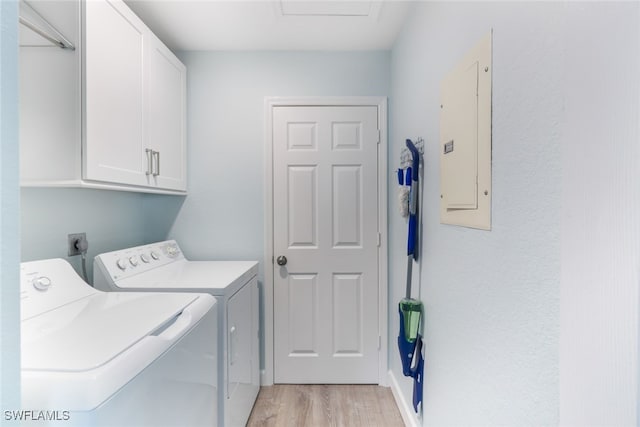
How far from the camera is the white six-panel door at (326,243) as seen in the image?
2420 millimetres

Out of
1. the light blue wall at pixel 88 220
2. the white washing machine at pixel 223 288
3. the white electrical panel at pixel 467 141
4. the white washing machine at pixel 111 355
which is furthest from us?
the white washing machine at pixel 223 288

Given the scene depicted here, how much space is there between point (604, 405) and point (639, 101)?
45 centimetres

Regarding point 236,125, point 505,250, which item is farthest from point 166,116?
point 505,250

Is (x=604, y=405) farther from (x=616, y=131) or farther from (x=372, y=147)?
(x=372, y=147)

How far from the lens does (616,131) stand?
505mm

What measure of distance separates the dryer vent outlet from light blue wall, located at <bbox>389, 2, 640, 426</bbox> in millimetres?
1683

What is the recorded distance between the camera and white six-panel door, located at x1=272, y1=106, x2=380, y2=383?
2420mm

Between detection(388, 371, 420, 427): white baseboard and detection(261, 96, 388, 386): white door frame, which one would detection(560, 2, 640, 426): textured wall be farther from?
detection(261, 96, 388, 386): white door frame

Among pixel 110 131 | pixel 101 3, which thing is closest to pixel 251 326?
pixel 110 131

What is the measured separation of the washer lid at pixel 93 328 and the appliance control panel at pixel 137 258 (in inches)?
8.8

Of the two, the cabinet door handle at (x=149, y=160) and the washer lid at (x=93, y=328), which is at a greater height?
the cabinet door handle at (x=149, y=160)

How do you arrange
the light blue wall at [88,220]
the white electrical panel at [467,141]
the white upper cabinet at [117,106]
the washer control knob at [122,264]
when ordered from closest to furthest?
the white electrical panel at [467,141] < the white upper cabinet at [117,106] < the light blue wall at [88,220] < the washer control knob at [122,264]

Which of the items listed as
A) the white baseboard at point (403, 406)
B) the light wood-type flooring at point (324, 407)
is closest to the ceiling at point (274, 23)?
the white baseboard at point (403, 406)

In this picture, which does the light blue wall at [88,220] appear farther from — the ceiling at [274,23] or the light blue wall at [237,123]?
the ceiling at [274,23]
